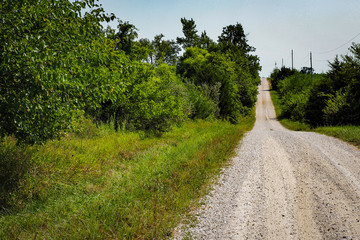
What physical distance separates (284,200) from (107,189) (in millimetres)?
4524

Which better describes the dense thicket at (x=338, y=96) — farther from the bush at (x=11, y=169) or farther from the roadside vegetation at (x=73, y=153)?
the bush at (x=11, y=169)

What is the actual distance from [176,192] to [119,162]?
401 centimetres

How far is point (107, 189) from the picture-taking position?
6387 mm

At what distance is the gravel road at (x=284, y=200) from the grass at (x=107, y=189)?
571mm

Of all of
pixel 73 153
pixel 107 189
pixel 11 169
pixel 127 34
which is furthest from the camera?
pixel 127 34

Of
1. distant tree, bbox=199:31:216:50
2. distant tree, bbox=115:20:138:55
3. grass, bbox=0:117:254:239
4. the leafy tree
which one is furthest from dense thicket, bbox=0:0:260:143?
distant tree, bbox=199:31:216:50

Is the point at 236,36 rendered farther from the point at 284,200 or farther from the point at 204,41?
the point at 284,200

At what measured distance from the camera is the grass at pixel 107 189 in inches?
165

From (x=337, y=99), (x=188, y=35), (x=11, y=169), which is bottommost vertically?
(x=11, y=169)

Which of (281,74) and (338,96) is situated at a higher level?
(281,74)

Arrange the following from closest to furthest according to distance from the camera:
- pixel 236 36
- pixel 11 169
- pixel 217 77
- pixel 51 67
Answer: pixel 51 67
pixel 11 169
pixel 217 77
pixel 236 36

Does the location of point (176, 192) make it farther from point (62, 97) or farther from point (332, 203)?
point (62, 97)

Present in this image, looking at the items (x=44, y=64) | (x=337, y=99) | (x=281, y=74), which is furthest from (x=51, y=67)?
(x=281, y=74)

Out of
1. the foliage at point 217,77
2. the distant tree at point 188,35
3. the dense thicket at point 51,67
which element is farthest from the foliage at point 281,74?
the dense thicket at point 51,67
